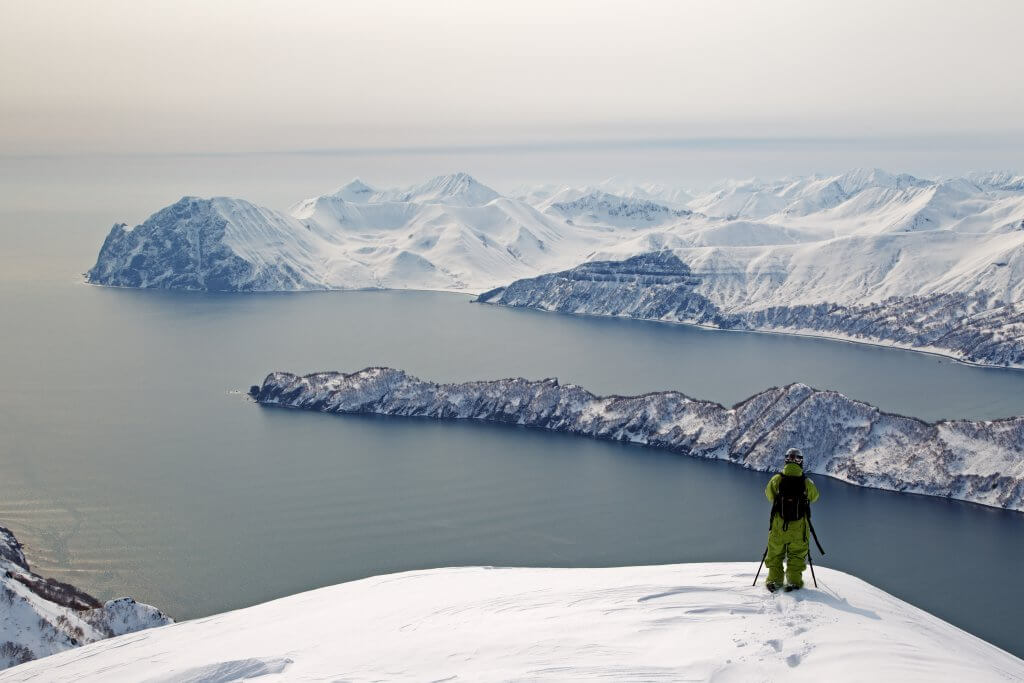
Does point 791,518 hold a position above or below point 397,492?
above

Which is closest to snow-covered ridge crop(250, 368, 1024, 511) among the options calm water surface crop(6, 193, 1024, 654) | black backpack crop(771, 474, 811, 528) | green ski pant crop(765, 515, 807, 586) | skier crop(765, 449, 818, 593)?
calm water surface crop(6, 193, 1024, 654)

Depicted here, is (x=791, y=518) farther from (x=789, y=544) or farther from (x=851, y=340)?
(x=851, y=340)

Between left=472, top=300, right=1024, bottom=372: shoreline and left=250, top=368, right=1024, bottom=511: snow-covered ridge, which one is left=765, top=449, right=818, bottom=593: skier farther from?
left=472, top=300, right=1024, bottom=372: shoreline

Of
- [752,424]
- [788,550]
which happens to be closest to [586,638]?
[788,550]

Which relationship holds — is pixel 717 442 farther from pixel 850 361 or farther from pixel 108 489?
pixel 850 361

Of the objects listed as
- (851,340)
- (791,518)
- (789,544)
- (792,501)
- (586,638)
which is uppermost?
(851,340)

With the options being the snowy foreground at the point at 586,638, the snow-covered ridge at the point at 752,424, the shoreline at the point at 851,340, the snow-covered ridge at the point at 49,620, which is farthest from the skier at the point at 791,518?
the shoreline at the point at 851,340

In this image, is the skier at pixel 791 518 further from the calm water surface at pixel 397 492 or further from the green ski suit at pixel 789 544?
the calm water surface at pixel 397 492

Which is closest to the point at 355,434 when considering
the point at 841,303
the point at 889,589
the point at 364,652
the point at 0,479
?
the point at 0,479
